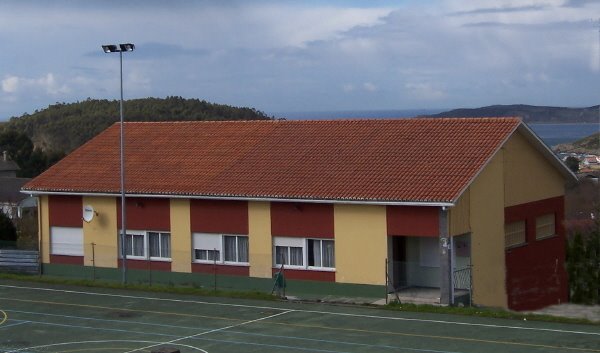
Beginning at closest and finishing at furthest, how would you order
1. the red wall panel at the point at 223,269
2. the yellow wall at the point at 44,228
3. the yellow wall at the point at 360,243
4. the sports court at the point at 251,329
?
the sports court at the point at 251,329 < the yellow wall at the point at 360,243 < the red wall panel at the point at 223,269 < the yellow wall at the point at 44,228

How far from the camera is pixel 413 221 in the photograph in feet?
102

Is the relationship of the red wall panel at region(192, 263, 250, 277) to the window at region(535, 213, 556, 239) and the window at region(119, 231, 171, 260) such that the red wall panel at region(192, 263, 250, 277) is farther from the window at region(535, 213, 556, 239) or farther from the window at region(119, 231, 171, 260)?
the window at region(535, 213, 556, 239)

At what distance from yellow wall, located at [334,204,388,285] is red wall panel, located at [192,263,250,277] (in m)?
3.57

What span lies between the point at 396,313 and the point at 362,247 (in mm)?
3201

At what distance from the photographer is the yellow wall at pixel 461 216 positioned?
101 feet

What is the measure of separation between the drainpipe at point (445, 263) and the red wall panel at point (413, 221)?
24cm

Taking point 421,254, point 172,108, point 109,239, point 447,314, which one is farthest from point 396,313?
point 172,108

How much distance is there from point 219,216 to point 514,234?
32.5 feet

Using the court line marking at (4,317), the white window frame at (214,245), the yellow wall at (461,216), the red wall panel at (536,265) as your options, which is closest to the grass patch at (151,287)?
the white window frame at (214,245)

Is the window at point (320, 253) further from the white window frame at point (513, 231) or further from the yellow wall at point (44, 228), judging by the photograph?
the yellow wall at point (44, 228)

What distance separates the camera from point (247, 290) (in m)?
34.1

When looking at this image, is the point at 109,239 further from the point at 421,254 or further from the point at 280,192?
the point at 421,254

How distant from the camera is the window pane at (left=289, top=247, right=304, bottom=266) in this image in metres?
33.6

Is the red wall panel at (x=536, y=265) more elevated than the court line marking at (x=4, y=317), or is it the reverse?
the red wall panel at (x=536, y=265)
